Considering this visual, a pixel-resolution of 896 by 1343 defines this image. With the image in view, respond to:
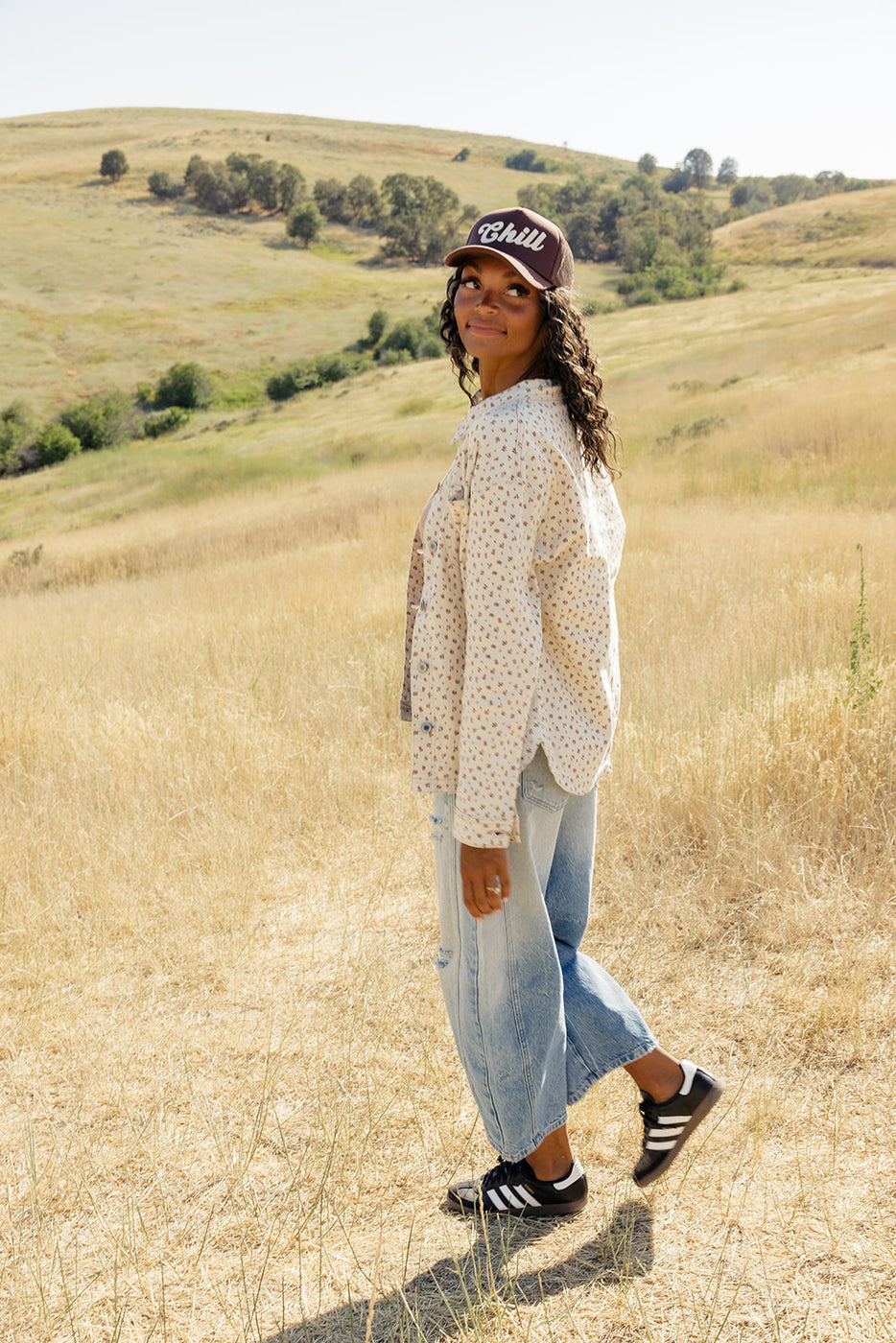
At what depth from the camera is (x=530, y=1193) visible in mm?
2234

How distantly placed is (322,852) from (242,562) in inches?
319

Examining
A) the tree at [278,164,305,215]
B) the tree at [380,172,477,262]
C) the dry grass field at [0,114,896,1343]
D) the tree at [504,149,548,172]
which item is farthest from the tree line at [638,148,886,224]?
the dry grass field at [0,114,896,1343]

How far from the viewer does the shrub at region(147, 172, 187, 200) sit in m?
97.5

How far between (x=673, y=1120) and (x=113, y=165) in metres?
116

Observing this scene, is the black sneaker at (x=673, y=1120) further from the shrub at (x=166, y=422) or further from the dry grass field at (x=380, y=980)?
the shrub at (x=166, y=422)

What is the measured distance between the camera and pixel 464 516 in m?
1.88

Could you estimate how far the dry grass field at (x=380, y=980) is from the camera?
212 cm

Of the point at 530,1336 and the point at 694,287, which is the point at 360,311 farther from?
the point at 530,1336

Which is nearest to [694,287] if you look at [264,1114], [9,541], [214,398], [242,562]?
[214,398]

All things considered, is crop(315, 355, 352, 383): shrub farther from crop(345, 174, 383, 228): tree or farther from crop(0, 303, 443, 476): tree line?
crop(345, 174, 383, 228): tree

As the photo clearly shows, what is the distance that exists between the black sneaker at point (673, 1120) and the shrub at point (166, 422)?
50759mm

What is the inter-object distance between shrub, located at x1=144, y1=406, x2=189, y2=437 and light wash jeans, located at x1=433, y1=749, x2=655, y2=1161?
50.6 metres

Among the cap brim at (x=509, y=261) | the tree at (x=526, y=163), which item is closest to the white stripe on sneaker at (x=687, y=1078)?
the cap brim at (x=509, y=261)

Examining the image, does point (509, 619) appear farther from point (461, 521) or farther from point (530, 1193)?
point (530, 1193)
